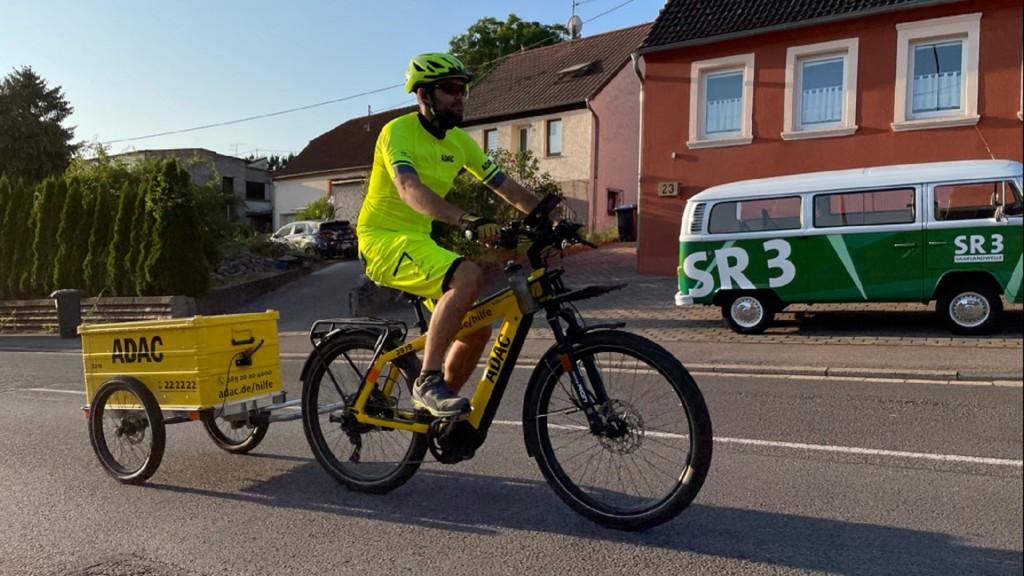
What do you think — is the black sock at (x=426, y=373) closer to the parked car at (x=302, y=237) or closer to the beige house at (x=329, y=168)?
the parked car at (x=302, y=237)

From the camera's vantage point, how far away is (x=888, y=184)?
984cm

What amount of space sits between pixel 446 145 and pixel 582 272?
591 inches

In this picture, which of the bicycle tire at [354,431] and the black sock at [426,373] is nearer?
the black sock at [426,373]

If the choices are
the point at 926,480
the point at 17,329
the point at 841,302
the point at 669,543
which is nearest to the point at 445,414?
the point at 669,543

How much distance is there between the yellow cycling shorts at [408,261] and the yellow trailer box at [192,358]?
1.33m

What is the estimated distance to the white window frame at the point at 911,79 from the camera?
517 inches

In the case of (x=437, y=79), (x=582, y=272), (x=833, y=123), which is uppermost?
(x=833, y=123)

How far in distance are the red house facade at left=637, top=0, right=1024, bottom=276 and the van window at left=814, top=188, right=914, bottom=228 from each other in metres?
3.27

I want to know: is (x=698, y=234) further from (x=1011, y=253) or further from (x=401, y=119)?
(x=1011, y=253)

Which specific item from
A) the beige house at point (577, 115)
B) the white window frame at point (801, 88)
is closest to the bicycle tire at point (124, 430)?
the white window frame at point (801, 88)

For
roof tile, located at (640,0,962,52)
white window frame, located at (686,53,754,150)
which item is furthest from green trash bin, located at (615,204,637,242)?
roof tile, located at (640,0,962,52)

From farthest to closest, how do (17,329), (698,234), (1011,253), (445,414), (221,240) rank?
1. (221,240)
2. (17,329)
3. (698,234)
4. (445,414)
5. (1011,253)

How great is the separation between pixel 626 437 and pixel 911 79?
13787 mm

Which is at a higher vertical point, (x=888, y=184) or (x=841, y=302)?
(x=888, y=184)
